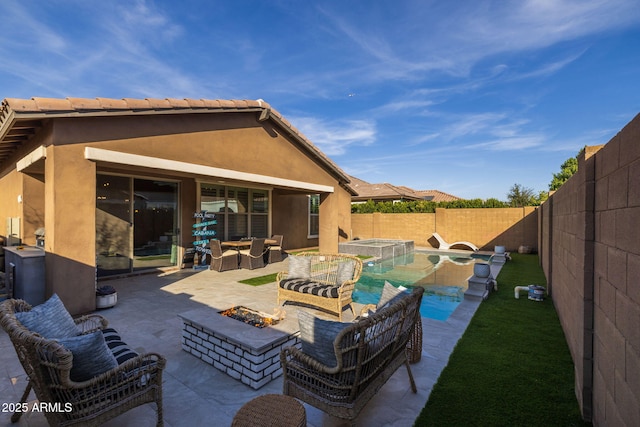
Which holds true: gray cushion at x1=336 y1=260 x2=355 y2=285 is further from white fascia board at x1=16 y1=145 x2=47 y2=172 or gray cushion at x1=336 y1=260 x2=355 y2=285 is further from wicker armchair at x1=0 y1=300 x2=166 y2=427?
white fascia board at x1=16 y1=145 x2=47 y2=172

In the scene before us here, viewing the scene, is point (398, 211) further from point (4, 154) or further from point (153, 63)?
point (4, 154)

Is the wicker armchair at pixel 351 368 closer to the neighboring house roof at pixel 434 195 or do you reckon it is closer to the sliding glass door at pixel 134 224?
the sliding glass door at pixel 134 224

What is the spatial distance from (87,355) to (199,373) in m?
1.61

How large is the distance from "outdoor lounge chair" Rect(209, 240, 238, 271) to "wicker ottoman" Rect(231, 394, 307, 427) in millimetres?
8130

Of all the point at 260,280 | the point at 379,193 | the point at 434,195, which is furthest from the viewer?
the point at 434,195

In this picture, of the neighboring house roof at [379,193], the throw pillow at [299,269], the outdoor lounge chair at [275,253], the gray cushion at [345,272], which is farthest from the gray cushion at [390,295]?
the neighboring house roof at [379,193]

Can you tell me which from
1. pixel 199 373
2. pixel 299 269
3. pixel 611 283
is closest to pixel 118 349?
pixel 199 373

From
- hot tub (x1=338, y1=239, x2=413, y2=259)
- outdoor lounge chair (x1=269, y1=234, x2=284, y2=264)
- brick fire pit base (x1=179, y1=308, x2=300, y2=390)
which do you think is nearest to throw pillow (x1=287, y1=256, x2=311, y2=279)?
brick fire pit base (x1=179, y1=308, x2=300, y2=390)

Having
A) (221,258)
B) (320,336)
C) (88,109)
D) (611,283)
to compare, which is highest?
(88,109)

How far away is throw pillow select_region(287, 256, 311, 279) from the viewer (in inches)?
255

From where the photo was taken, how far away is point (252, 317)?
424 cm

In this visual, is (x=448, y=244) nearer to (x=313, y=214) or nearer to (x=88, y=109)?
(x=313, y=214)

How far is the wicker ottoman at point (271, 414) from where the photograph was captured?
188 centimetres

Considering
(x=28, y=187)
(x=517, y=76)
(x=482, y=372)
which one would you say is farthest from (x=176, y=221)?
(x=517, y=76)
